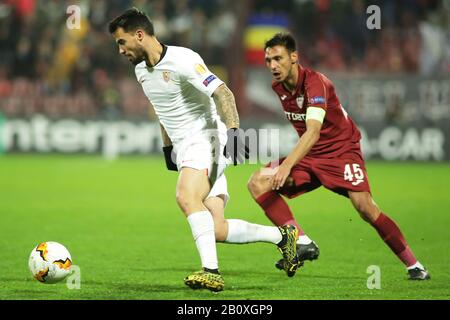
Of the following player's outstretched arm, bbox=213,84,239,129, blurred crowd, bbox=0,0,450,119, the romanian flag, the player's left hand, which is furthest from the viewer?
the romanian flag

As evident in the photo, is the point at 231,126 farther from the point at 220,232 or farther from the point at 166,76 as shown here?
the point at 220,232

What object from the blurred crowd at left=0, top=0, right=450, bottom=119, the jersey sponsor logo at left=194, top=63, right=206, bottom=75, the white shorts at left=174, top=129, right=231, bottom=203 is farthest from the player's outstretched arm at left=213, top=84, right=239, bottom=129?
the blurred crowd at left=0, top=0, right=450, bottom=119

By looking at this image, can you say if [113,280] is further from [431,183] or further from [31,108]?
[31,108]

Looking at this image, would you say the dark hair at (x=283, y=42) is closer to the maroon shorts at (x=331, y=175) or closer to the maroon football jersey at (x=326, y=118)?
the maroon football jersey at (x=326, y=118)

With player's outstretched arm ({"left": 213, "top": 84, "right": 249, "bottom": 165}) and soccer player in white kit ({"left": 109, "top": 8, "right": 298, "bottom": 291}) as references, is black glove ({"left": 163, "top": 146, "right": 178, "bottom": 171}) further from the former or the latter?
Result: player's outstretched arm ({"left": 213, "top": 84, "right": 249, "bottom": 165})

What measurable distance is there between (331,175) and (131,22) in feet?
6.62

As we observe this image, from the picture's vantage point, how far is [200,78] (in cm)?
662

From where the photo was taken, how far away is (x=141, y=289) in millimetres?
6547

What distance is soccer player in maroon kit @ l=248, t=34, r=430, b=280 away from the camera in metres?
7.04

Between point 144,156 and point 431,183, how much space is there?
636cm

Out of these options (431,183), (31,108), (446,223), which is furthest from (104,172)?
(446,223)

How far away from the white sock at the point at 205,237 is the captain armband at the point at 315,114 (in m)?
1.13

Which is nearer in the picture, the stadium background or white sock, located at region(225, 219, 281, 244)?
white sock, located at region(225, 219, 281, 244)
